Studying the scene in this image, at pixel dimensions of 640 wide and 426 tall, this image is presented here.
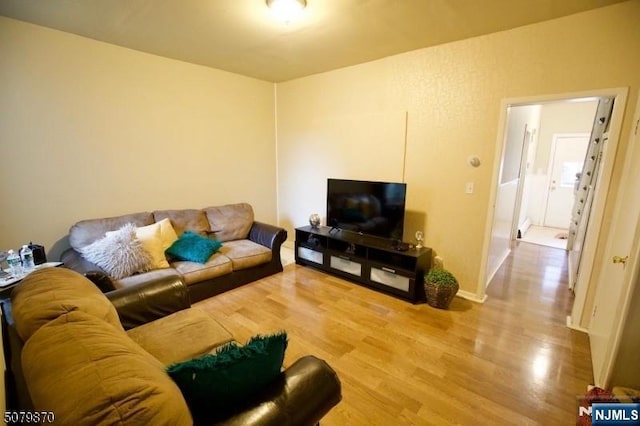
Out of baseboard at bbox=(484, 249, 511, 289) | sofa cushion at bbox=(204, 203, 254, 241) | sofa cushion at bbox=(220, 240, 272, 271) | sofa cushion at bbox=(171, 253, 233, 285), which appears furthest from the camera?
sofa cushion at bbox=(204, 203, 254, 241)

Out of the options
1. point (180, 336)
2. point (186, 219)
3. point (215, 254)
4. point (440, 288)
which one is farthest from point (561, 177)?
point (180, 336)

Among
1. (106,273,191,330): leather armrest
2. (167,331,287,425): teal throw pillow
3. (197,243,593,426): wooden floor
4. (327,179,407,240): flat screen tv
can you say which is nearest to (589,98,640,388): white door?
(197,243,593,426): wooden floor

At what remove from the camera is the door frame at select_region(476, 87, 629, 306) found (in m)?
2.22

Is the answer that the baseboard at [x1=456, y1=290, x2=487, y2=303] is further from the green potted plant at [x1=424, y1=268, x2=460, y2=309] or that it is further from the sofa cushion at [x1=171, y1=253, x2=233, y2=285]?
the sofa cushion at [x1=171, y1=253, x2=233, y2=285]

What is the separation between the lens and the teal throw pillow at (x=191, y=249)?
3029mm

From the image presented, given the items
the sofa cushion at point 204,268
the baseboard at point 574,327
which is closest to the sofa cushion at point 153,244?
the sofa cushion at point 204,268

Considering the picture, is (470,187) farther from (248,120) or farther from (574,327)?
(248,120)

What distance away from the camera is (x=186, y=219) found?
3451mm

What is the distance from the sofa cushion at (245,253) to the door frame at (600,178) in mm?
2418

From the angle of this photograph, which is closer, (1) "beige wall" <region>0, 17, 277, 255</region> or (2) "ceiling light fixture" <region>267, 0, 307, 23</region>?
(2) "ceiling light fixture" <region>267, 0, 307, 23</region>

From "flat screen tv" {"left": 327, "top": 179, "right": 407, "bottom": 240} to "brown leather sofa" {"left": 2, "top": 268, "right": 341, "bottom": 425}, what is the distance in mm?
2121

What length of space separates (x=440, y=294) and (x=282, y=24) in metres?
2.89

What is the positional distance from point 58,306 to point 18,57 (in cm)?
281

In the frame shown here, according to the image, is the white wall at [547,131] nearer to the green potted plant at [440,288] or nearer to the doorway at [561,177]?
the doorway at [561,177]
